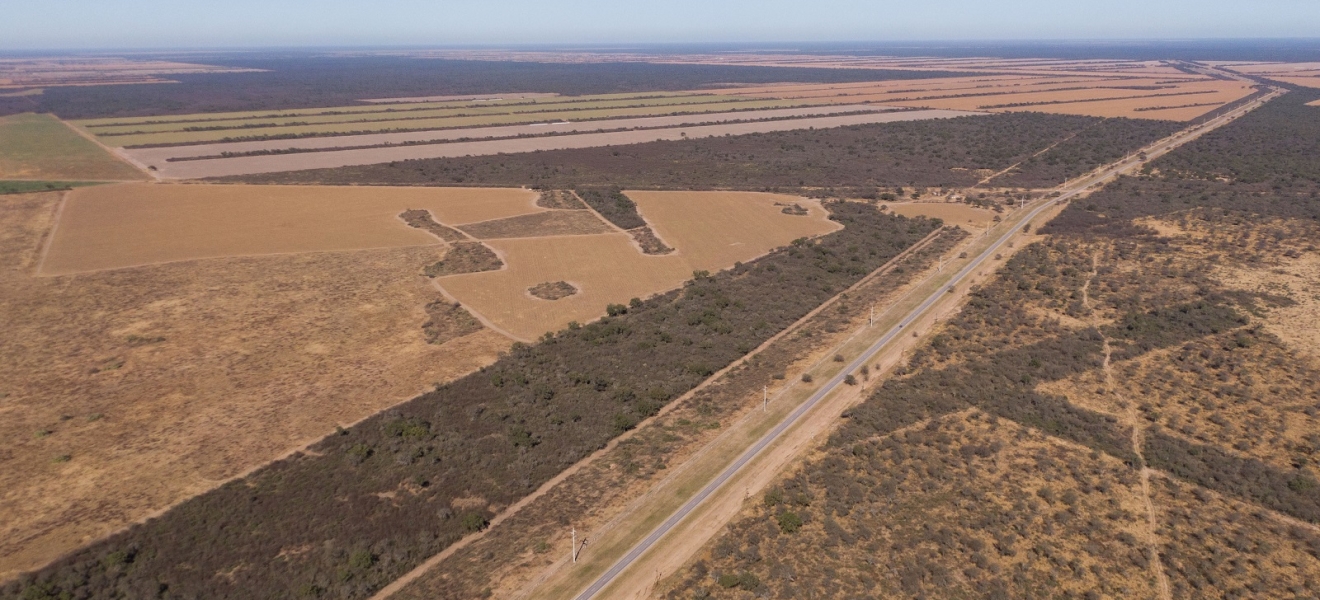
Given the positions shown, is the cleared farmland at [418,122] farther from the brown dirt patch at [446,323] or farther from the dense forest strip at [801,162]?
the brown dirt patch at [446,323]

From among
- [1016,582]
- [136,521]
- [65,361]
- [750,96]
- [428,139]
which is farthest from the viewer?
[750,96]

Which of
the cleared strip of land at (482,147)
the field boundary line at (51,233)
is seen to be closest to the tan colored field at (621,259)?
the field boundary line at (51,233)

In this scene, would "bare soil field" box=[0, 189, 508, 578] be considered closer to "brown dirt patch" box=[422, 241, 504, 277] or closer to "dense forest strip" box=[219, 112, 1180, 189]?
"brown dirt patch" box=[422, 241, 504, 277]

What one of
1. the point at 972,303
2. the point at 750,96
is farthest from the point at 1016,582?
the point at 750,96

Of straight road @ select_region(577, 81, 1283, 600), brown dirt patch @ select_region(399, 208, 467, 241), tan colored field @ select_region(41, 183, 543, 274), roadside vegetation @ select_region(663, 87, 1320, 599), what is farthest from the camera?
brown dirt patch @ select_region(399, 208, 467, 241)

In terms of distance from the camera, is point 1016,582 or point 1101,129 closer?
point 1016,582

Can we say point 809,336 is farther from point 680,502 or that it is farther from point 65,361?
point 65,361

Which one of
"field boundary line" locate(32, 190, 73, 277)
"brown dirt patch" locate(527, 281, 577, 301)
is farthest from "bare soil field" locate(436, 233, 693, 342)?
"field boundary line" locate(32, 190, 73, 277)
